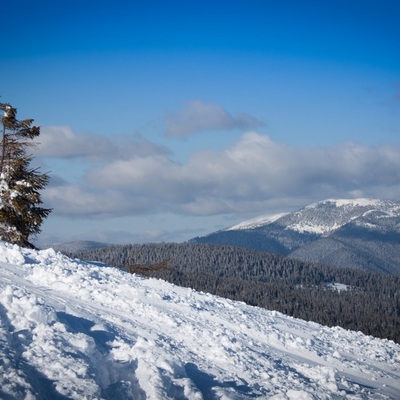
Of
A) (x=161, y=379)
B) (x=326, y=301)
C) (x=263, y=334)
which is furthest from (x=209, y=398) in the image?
(x=326, y=301)

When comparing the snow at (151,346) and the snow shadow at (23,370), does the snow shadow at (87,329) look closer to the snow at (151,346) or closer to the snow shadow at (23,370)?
the snow at (151,346)

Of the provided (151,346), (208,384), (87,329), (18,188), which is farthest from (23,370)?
(18,188)

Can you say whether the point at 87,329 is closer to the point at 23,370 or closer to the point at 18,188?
the point at 23,370

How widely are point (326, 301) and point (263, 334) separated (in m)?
138

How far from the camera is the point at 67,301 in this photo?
1533 centimetres

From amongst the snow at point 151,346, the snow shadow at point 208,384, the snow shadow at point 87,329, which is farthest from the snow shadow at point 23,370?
the snow shadow at point 208,384

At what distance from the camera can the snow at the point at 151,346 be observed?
10.5m

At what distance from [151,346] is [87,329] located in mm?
1934

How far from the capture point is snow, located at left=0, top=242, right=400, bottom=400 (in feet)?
34.4

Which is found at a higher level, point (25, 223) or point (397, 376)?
point (25, 223)

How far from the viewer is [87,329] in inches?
521

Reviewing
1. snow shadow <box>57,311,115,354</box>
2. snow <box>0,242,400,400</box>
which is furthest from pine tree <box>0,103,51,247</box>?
snow shadow <box>57,311,115,354</box>

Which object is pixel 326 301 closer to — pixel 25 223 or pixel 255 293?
pixel 255 293

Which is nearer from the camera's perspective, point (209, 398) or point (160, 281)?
point (209, 398)
